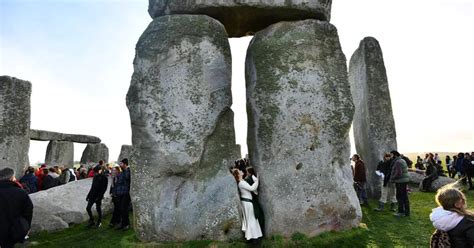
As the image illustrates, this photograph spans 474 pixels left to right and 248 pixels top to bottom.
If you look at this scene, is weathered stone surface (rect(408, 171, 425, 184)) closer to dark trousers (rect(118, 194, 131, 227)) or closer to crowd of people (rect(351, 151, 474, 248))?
crowd of people (rect(351, 151, 474, 248))

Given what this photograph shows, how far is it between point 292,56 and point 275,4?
99cm

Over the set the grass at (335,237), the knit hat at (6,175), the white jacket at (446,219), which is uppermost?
the knit hat at (6,175)

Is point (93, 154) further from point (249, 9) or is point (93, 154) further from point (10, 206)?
point (10, 206)

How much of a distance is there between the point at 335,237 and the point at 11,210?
4.72 metres

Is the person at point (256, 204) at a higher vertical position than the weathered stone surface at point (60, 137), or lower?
lower

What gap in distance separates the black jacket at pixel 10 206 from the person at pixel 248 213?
316 centimetres

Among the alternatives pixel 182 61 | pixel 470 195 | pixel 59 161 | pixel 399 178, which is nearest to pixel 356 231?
pixel 399 178

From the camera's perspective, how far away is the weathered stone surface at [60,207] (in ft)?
29.7

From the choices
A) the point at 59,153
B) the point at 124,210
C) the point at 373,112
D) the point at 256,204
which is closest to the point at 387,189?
the point at 373,112

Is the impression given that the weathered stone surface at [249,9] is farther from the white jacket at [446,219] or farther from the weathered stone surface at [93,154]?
the weathered stone surface at [93,154]

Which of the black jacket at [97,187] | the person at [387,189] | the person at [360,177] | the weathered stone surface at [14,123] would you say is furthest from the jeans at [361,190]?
the weathered stone surface at [14,123]

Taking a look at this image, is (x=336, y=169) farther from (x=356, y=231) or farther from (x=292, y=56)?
(x=292, y=56)

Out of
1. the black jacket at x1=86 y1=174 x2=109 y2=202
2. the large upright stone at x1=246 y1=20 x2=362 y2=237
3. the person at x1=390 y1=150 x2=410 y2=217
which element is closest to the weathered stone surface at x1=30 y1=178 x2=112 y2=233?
the black jacket at x1=86 y1=174 x2=109 y2=202

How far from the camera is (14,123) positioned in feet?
37.3
